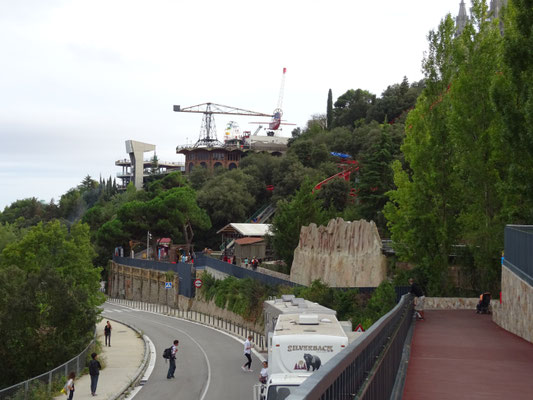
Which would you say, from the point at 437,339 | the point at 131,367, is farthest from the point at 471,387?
the point at 131,367

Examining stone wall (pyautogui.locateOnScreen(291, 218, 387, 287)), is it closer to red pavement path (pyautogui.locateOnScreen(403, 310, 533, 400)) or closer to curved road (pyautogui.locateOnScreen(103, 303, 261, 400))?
curved road (pyautogui.locateOnScreen(103, 303, 261, 400))

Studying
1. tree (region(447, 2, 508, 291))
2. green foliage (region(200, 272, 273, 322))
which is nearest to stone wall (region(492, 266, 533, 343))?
tree (region(447, 2, 508, 291))

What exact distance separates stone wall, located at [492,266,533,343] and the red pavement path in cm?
31

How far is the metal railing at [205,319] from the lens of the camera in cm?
4033

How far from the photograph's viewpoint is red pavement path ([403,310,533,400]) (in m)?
10.1

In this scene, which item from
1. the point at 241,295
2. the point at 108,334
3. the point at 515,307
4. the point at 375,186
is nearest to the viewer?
the point at 515,307

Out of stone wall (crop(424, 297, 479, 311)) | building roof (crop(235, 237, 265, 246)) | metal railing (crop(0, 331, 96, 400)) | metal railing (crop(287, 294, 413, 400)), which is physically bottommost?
metal railing (crop(0, 331, 96, 400))

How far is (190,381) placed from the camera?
1105 inches

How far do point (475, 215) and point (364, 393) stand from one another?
25.3m

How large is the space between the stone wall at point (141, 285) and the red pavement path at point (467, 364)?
47676mm

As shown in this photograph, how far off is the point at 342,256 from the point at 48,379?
19.7 metres

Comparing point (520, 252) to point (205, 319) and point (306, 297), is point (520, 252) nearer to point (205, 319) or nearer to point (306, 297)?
point (306, 297)

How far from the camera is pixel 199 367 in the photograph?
3148cm

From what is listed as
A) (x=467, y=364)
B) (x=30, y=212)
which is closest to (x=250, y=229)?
(x=467, y=364)
